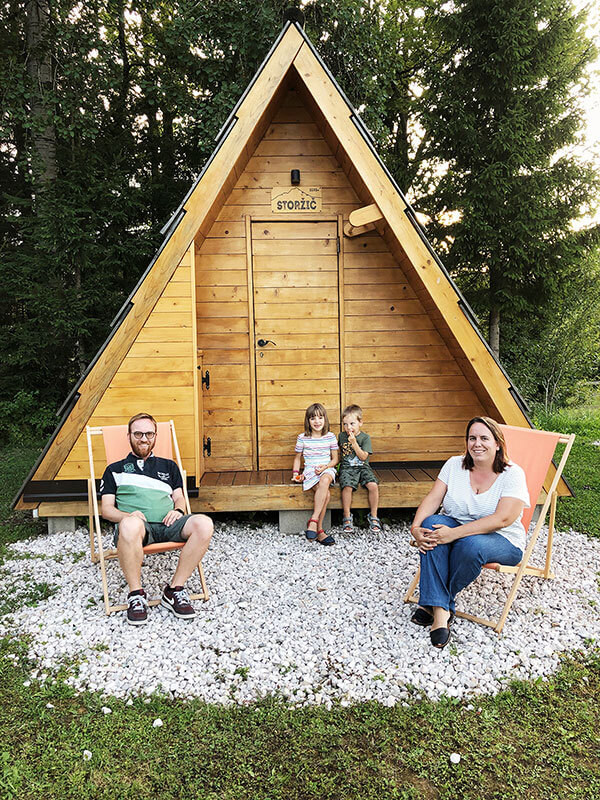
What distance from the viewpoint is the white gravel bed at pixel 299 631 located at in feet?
9.00

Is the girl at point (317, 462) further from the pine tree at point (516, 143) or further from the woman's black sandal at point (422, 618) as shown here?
the pine tree at point (516, 143)

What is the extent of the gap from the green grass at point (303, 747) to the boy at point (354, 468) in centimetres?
211

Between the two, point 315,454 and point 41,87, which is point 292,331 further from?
point 41,87

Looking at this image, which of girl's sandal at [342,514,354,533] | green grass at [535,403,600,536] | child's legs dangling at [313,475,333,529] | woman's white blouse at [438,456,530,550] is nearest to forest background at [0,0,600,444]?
green grass at [535,403,600,536]

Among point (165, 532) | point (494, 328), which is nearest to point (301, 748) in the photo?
point (165, 532)

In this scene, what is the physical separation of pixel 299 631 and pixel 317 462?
1.76 m

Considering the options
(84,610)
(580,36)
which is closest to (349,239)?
(84,610)

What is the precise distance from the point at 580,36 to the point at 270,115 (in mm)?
7607

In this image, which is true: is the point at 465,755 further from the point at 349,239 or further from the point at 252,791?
the point at 349,239

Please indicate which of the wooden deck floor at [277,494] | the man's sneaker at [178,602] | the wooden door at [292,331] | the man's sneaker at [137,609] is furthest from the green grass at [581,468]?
the man's sneaker at [137,609]

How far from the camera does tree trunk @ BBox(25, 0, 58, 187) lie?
877 cm

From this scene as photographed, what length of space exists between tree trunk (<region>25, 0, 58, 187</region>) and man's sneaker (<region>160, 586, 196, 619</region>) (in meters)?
7.89

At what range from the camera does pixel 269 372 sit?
5359mm

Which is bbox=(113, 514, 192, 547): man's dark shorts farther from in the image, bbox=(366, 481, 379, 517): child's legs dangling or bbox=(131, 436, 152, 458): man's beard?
bbox=(366, 481, 379, 517): child's legs dangling
